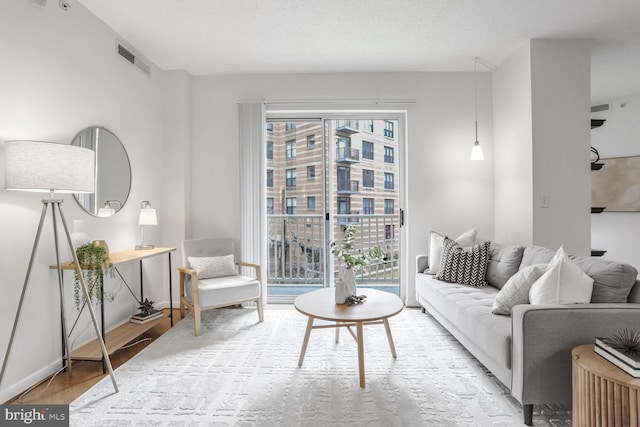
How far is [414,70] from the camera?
3.67 meters

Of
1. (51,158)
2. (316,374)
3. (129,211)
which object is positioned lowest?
(316,374)

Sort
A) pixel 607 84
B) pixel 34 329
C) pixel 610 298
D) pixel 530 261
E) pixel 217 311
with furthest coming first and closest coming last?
pixel 607 84 < pixel 217 311 < pixel 530 261 < pixel 34 329 < pixel 610 298

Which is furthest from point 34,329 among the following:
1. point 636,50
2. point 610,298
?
point 636,50

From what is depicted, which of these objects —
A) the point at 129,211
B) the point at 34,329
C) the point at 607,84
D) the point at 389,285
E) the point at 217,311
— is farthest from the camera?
the point at 389,285

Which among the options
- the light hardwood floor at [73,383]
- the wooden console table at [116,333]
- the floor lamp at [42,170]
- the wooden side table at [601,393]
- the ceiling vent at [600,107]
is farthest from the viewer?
the ceiling vent at [600,107]

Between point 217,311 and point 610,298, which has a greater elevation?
point 610,298

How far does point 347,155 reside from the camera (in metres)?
3.92

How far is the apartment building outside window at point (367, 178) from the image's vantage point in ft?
13.0

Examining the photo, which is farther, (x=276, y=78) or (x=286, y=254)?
(x=286, y=254)

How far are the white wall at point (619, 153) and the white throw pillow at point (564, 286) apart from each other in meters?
3.33

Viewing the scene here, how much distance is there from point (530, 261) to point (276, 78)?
308 cm

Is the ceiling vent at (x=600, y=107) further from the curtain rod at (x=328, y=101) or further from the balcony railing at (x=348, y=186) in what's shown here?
the balcony railing at (x=348, y=186)

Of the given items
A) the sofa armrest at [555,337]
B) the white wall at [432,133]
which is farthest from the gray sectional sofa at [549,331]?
the white wall at [432,133]

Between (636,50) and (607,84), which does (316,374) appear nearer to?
(636,50)
